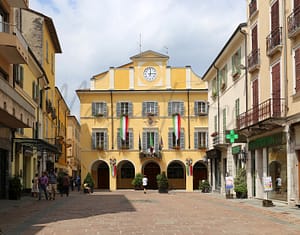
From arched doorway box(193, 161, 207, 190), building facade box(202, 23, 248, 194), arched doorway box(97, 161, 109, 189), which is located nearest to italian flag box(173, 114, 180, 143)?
arched doorway box(193, 161, 207, 190)

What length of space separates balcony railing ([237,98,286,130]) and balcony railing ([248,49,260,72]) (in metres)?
2.15

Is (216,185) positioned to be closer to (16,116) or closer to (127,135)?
(127,135)

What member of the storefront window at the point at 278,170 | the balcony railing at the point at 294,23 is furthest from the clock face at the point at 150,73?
the balcony railing at the point at 294,23

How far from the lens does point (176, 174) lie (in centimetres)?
5862

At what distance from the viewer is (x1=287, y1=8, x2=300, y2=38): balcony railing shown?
72.9 feet

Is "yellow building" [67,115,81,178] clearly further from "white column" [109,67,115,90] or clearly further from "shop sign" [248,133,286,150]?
"shop sign" [248,133,286,150]

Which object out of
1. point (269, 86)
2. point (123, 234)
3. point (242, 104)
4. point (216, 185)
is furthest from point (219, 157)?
point (123, 234)

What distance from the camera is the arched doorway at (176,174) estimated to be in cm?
5831

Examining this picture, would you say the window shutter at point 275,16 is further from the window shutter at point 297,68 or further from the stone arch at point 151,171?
the stone arch at point 151,171

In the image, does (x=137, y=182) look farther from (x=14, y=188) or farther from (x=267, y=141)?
(x=267, y=141)

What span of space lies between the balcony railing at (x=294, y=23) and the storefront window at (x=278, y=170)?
16.9ft

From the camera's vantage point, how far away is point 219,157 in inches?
1617

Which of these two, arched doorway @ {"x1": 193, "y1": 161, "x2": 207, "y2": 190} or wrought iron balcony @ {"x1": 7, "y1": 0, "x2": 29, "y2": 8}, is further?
arched doorway @ {"x1": 193, "y1": 161, "x2": 207, "y2": 190}

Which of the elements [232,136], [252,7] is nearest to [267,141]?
[232,136]
